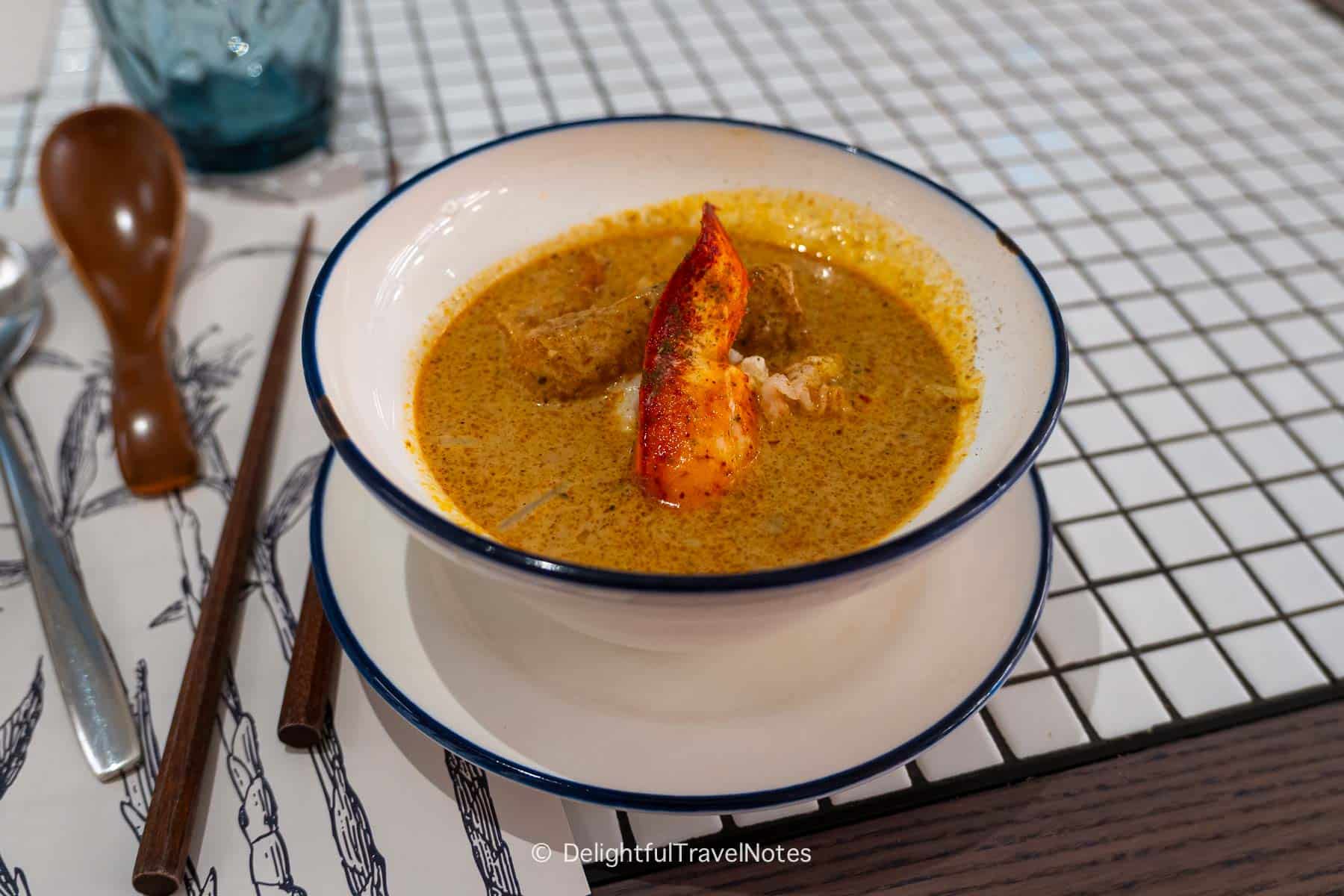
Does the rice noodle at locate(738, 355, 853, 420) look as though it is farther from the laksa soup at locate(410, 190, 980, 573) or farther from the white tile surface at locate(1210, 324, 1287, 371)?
the white tile surface at locate(1210, 324, 1287, 371)

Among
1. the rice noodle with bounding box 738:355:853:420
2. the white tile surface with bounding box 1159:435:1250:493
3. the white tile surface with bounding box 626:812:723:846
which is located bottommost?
the white tile surface with bounding box 1159:435:1250:493

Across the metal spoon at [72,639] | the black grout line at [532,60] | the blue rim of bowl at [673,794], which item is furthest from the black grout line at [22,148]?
the blue rim of bowl at [673,794]

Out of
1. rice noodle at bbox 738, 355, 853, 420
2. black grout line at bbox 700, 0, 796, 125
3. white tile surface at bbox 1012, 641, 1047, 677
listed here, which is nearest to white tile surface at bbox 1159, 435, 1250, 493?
white tile surface at bbox 1012, 641, 1047, 677

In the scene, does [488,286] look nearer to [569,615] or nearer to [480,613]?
[480,613]

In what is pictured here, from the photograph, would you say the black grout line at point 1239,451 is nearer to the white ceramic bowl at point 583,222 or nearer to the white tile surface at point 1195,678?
the white tile surface at point 1195,678

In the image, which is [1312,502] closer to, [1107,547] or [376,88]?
[1107,547]

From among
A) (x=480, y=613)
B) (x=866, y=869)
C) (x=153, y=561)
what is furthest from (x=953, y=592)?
(x=153, y=561)
